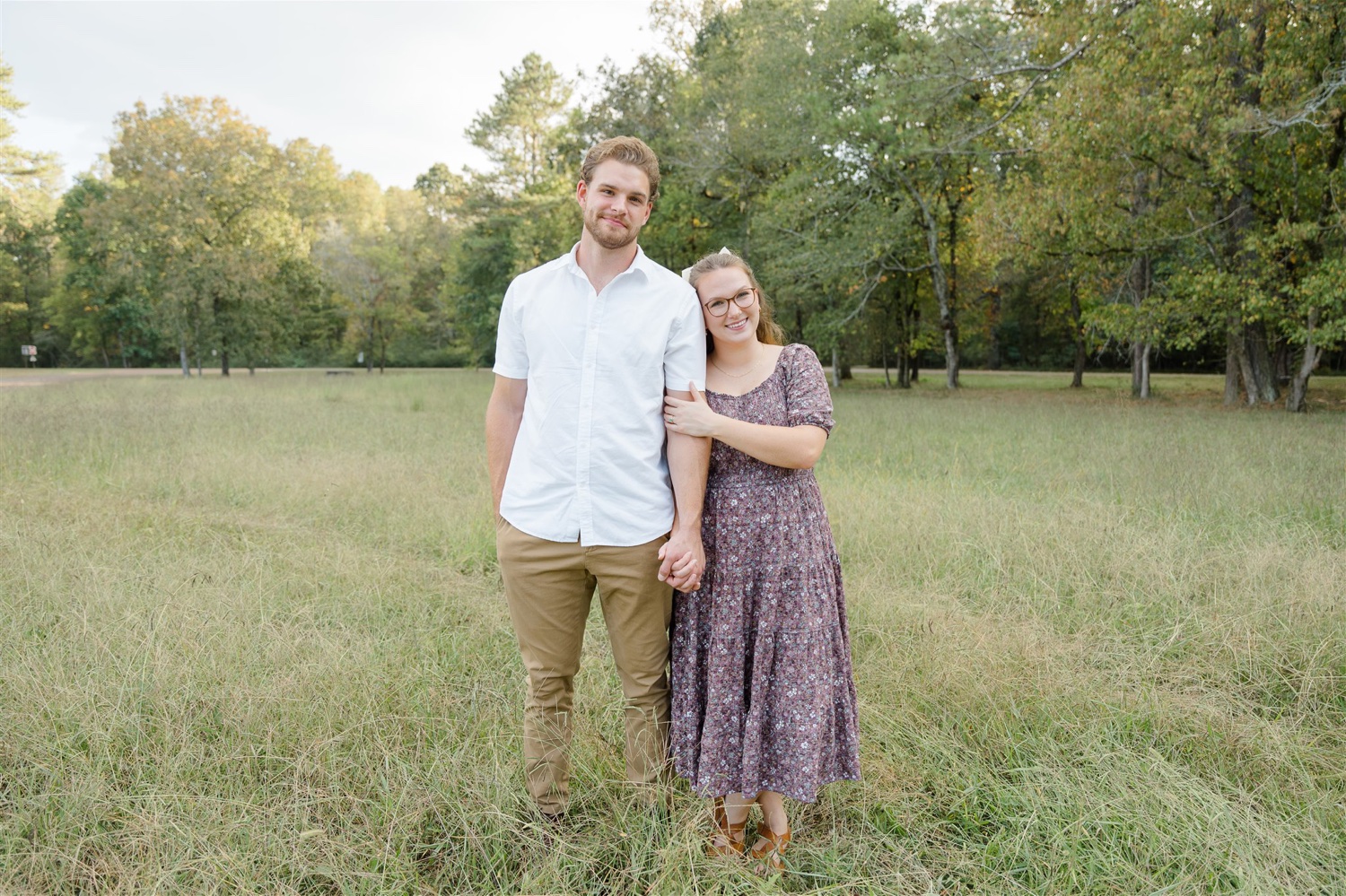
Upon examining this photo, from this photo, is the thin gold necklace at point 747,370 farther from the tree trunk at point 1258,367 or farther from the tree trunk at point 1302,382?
the tree trunk at point 1258,367

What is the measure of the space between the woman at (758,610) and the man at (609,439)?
3.6 inches

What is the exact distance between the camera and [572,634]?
246 cm

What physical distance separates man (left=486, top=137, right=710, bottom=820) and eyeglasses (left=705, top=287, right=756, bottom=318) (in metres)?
0.07

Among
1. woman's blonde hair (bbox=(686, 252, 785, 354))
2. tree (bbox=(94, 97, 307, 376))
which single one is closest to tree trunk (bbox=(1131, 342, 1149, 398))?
woman's blonde hair (bbox=(686, 252, 785, 354))

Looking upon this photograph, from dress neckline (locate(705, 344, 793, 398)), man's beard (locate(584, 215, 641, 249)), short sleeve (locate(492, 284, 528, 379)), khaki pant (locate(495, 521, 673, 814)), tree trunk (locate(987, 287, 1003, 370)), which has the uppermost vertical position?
tree trunk (locate(987, 287, 1003, 370))

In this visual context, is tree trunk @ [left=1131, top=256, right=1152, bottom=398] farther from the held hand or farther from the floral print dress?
the held hand

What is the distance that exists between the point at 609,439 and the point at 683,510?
299 mm

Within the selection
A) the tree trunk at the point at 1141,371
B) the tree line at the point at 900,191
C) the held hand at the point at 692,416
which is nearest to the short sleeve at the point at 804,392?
the held hand at the point at 692,416

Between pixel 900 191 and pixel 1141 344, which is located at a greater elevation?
pixel 900 191

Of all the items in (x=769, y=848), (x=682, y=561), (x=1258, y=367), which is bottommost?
(x=769, y=848)

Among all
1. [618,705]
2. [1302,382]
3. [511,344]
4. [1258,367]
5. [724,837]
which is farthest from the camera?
[1258,367]

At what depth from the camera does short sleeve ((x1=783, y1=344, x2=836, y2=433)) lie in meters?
2.35

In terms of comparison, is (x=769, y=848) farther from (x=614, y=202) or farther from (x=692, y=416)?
(x=614, y=202)

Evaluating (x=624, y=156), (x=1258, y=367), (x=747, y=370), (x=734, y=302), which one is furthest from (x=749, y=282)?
(x=1258, y=367)
